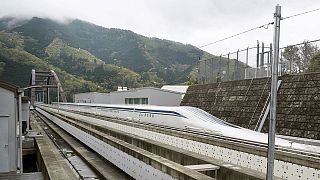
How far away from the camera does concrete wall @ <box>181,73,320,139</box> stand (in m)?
16.5

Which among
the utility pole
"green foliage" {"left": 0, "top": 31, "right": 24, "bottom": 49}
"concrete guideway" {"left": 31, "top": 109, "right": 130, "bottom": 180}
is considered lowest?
"concrete guideway" {"left": 31, "top": 109, "right": 130, "bottom": 180}

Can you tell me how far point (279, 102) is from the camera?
19.0 meters

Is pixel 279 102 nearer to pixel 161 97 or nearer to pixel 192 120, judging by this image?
pixel 192 120

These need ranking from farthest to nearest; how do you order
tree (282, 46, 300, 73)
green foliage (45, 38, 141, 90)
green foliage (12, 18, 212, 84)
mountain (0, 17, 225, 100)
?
green foliage (12, 18, 212, 84)
green foliage (45, 38, 141, 90)
mountain (0, 17, 225, 100)
tree (282, 46, 300, 73)

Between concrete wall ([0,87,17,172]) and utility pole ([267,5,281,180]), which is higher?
utility pole ([267,5,281,180])

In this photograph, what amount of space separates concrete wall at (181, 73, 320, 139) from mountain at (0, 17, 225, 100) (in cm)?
7063

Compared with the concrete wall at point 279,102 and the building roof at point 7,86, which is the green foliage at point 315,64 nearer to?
the concrete wall at point 279,102

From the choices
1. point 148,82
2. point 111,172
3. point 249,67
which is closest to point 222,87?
point 249,67

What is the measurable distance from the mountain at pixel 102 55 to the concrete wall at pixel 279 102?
70.6 meters

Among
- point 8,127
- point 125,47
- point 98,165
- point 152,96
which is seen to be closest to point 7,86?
point 8,127

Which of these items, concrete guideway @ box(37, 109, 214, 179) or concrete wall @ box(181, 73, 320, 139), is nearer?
concrete guideway @ box(37, 109, 214, 179)

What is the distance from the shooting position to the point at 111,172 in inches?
469

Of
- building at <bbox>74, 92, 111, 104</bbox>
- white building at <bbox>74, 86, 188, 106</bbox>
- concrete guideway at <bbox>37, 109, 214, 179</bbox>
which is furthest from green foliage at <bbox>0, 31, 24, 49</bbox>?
concrete guideway at <bbox>37, 109, 214, 179</bbox>

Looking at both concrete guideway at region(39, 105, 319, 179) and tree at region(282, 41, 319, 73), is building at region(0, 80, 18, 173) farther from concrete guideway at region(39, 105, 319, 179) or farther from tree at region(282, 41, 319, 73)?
tree at region(282, 41, 319, 73)
